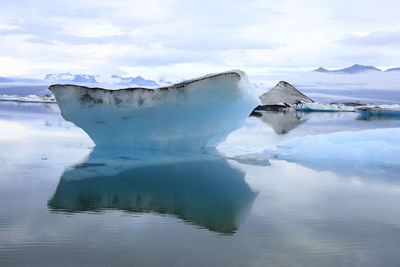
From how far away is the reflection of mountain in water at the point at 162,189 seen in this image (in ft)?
16.3

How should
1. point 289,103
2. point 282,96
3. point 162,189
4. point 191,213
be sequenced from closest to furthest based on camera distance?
point 191,213 → point 162,189 → point 289,103 → point 282,96

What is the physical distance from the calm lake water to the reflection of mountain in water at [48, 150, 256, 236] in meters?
0.01

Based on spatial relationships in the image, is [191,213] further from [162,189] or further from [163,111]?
[163,111]

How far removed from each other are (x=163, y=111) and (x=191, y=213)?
439 centimetres

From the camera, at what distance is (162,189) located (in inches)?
240

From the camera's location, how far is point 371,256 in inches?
148

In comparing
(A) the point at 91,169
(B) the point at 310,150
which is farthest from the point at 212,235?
(B) the point at 310,150

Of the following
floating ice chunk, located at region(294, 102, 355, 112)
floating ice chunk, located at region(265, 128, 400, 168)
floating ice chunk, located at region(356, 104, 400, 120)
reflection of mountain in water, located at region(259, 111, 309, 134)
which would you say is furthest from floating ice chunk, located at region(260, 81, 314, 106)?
floating ice chunk, located at region(265, 128, 400, 168)

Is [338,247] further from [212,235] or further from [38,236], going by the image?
[38,236]

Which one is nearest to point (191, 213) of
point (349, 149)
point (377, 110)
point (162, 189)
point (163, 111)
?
point (162, 189)

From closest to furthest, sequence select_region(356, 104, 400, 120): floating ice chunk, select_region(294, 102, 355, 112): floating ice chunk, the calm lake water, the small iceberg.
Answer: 1. the calm lake water
2. the small iceberg
3. select_region(356, 104, 400, 120): floating ice chunk
4. select_region(294, 102, 355, 112): floating ice chunk

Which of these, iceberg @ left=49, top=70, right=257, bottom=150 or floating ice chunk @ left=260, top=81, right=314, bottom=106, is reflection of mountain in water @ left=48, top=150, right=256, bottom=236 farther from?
floating ice chunk @ left=260, top=81, right=314, bottom=106

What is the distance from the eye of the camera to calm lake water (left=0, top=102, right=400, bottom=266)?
3654 mm

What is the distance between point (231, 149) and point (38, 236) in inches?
269
